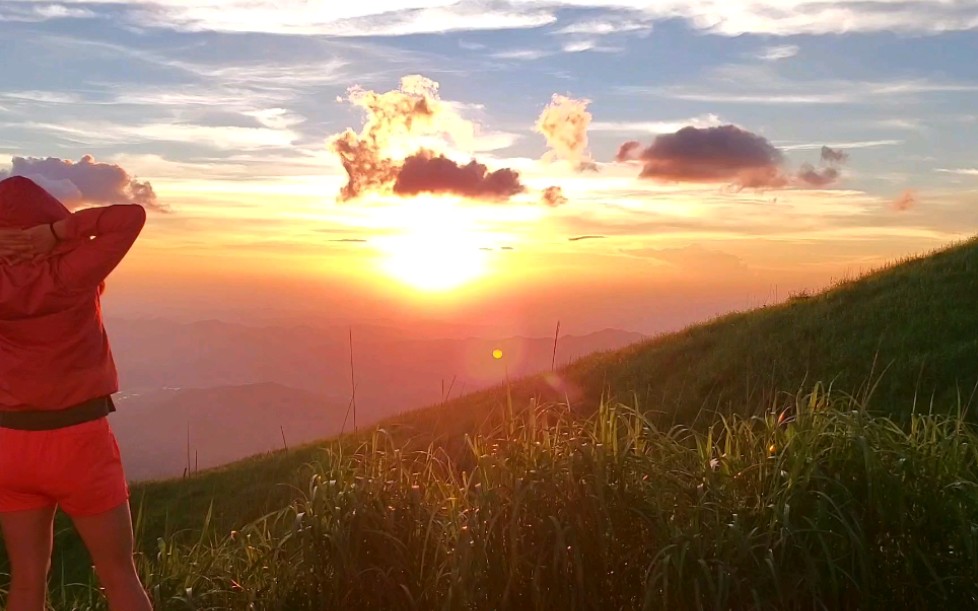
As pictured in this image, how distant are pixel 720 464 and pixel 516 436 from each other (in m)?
1.37

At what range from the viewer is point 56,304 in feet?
14.4

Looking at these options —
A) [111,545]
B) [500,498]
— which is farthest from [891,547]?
[111,545]

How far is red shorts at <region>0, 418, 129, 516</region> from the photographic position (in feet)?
14.0

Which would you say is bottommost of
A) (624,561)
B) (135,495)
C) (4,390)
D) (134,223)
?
(135,495)

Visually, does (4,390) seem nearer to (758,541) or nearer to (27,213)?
(27,213)

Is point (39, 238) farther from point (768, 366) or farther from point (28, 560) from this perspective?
point (768, 366)

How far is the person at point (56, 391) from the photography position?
4289 mm

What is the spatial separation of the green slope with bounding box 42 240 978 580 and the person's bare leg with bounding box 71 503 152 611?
7138 mm

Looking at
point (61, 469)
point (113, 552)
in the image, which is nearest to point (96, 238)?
point (61, 469)

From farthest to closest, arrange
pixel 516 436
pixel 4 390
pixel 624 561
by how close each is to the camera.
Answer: pixel 516 436
pixel 624 561
pixel 4 390

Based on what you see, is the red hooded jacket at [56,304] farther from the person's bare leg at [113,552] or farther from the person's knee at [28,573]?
the person's knee at [28,573]

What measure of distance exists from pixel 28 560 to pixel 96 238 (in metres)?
1.62

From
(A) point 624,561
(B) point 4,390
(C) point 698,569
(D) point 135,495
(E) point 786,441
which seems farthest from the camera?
(D) point 135,495

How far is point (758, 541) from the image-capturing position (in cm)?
502
